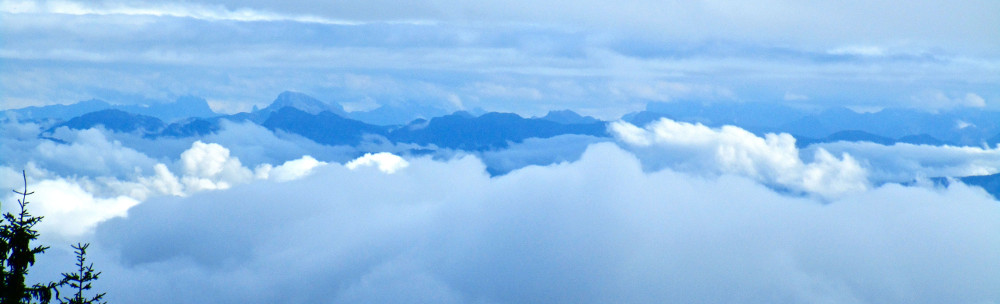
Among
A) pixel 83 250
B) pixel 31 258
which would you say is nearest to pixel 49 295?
pixel 31 258

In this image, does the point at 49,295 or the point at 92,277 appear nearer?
the point at 49,295

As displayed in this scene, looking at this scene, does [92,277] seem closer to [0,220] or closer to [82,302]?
[82,302]

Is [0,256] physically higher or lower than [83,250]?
lower

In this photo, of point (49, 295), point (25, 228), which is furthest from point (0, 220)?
point (49, 295)

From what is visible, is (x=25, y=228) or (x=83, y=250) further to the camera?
(x=83, y=250)

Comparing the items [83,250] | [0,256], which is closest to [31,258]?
[0,256]

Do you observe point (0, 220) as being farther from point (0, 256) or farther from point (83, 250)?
point (83, 250)

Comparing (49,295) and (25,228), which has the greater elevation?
(25,228)

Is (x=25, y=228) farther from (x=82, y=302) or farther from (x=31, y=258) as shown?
(x=82, y=302)
